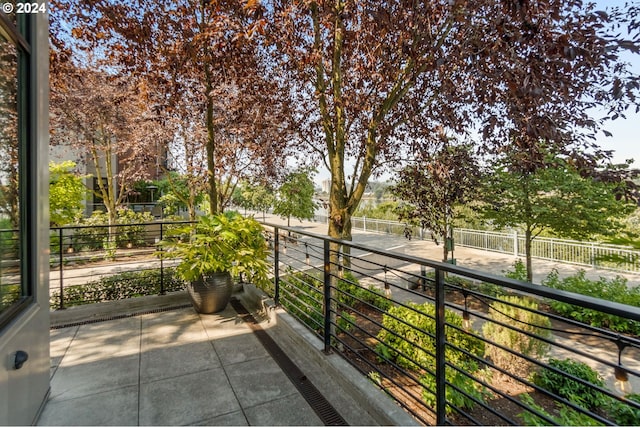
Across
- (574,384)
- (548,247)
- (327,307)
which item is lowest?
(574,384)

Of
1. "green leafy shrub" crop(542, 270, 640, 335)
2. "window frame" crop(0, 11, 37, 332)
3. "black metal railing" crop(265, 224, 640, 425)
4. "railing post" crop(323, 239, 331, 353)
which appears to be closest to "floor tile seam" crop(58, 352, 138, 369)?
"window frame" crop(0, 11, 37, 332)

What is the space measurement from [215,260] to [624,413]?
435cm

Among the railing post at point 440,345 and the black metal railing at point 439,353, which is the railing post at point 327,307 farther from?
the railing post at point 440,345

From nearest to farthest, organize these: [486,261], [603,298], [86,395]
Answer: [86,395], [603,298], [486,261]

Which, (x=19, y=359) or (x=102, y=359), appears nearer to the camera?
(x=19, y=359)

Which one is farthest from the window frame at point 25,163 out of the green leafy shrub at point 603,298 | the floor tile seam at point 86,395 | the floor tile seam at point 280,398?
the green leafy shrub at point 603,298

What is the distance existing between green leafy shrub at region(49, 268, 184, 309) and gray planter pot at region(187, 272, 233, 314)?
2.98ft

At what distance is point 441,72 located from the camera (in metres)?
2.69

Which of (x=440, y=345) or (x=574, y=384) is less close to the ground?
(x=440, y=345)

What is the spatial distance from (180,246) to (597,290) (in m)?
8.26

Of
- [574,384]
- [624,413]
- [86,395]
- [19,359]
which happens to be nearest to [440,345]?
[19,359]

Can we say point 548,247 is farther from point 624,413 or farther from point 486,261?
point 624,413

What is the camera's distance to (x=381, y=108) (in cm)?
366

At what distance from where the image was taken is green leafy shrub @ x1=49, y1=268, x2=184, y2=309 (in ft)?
15.0
